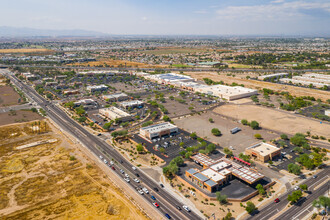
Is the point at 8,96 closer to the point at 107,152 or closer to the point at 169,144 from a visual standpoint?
the point at 107,152

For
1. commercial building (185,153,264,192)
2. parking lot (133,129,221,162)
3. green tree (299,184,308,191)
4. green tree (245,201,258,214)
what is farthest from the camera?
parking lot (133,129,221,162)

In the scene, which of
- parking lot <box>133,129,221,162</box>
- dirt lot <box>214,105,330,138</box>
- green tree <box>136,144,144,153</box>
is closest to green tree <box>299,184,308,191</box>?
parking lot <box>133,129,221,162</box>

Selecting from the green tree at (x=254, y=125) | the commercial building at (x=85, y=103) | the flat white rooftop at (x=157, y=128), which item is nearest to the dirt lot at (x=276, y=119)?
the green tree at (x=254, y=125)

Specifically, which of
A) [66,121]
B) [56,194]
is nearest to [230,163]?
[56,194]

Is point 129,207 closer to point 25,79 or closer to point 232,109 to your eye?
point 232,109

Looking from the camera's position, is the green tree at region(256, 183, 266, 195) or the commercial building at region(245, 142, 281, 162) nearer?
the green tree at region(256, 183, 266, 195)

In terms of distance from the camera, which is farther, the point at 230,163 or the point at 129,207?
the point at 230,163

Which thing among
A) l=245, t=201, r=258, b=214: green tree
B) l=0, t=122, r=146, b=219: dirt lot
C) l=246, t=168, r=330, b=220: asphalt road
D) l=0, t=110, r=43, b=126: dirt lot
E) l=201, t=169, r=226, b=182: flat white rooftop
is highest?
l=201, t=169, r=226, b=182: flat white rooftop

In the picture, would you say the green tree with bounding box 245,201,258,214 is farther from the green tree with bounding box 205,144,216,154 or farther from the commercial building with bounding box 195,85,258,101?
the commercial building with bounding box 195,85,258,101
